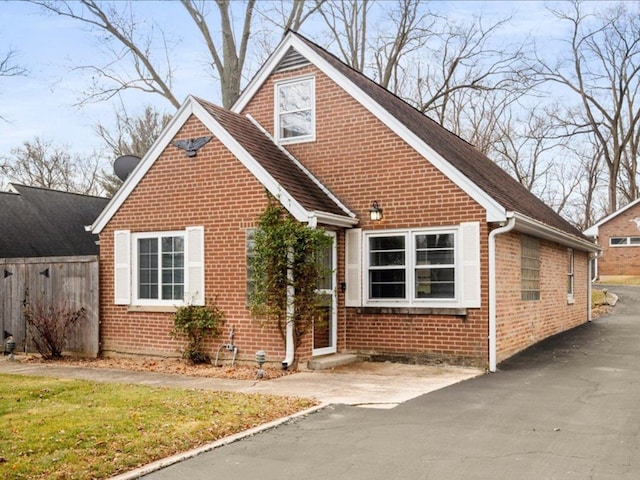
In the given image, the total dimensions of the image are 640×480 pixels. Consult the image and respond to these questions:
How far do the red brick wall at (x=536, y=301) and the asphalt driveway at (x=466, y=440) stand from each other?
2.04 metres

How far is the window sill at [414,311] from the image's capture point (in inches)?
451

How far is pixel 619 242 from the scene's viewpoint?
124 ft

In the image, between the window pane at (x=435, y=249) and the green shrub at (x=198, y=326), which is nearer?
the window pane at (x=435, y=249)

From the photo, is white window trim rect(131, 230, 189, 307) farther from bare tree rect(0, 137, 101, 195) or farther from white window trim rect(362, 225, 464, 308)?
bare tree rect(0, 137, 101, 195)

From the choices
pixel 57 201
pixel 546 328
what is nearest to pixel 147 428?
pixel 546 328

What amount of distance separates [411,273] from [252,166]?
3.43 metres

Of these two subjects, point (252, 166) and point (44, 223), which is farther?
point (44, 223)

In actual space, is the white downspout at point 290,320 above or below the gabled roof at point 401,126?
below

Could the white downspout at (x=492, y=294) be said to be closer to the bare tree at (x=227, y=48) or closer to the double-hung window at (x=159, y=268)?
the double-hung window at (x=159, y=268)

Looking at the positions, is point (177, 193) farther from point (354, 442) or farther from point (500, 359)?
point (354, 442)

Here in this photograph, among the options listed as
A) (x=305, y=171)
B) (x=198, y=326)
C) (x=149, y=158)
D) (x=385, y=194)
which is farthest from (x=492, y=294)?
(x=149, y=158)

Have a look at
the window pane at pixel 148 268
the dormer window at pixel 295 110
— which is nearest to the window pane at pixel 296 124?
the dormer window at pixel 295 110

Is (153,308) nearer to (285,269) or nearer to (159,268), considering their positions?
(159,268)

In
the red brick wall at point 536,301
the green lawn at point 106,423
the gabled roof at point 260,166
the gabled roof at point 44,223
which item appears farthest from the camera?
the gabled roof at point 44,223
